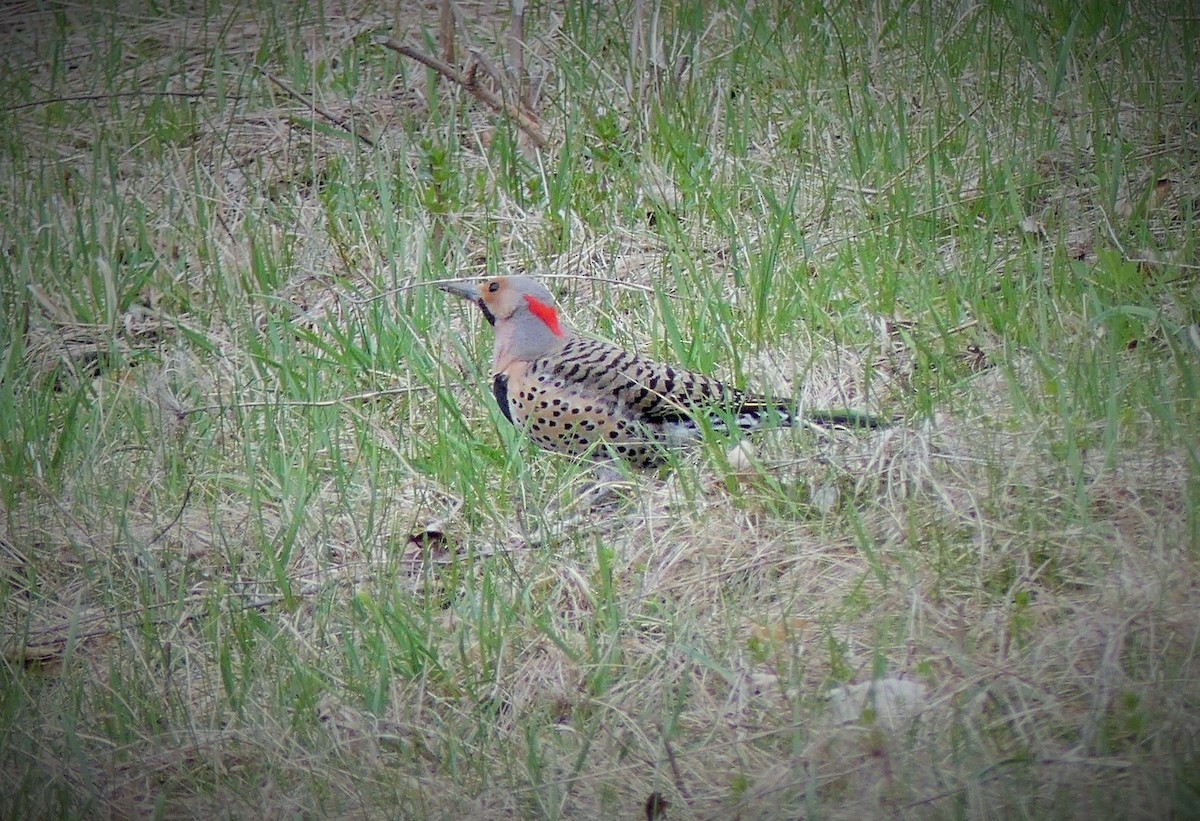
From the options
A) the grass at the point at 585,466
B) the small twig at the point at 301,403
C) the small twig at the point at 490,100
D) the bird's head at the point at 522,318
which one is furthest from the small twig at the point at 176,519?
the small twig at the point at 490,100

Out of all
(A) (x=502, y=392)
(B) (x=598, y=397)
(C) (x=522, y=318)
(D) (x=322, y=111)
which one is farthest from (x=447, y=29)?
(B) (x=598, y=397)

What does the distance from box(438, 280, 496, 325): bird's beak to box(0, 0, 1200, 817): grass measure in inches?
7.2

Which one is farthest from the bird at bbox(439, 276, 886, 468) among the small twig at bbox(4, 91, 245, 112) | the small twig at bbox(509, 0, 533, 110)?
the small twig at bbox(4, 91, 245, 112)

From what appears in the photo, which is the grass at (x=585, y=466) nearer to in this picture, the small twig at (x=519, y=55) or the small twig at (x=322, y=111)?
the small twig at (x=322, y=111)

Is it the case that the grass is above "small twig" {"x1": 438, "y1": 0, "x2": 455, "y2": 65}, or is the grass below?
below

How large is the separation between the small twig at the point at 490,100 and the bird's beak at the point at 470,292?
3.63ft

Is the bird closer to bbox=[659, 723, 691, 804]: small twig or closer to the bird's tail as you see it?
the bird's tail

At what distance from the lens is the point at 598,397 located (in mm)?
4426

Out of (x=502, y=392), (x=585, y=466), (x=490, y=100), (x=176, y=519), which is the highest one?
(x=490, y=100)

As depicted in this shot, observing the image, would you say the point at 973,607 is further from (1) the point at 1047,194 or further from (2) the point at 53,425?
(2) the point at 53,425

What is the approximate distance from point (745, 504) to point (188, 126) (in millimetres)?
3828

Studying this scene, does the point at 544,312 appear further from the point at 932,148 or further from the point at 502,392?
the point at 932,148

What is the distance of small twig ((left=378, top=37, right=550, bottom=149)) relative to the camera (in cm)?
573

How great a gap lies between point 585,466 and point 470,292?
2.85ft
